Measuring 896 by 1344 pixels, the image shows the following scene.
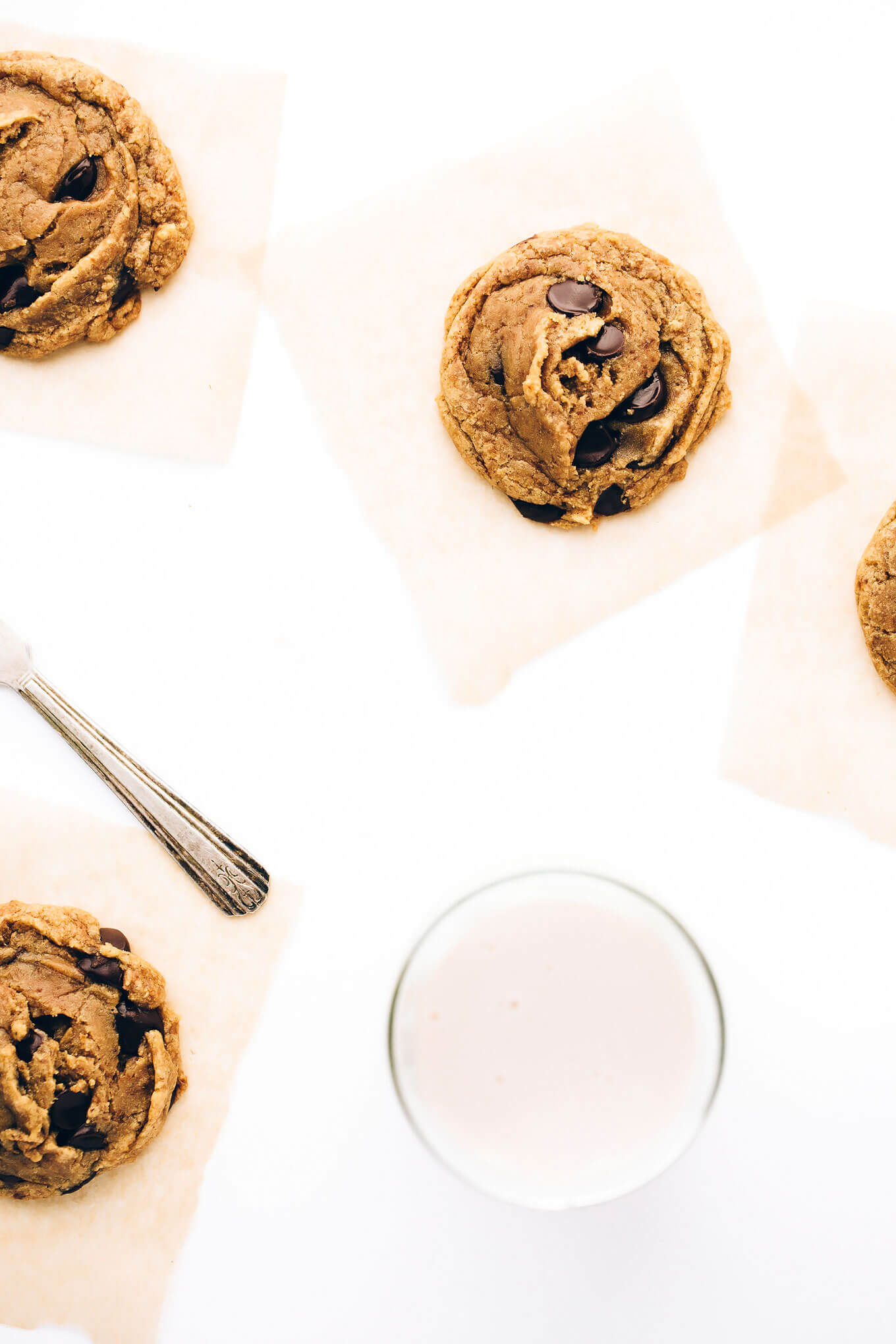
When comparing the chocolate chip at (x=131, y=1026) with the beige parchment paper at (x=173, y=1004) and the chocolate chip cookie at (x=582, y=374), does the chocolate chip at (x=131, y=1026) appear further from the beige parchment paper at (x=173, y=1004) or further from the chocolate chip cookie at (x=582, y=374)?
the chocolate chip cookie at (x=582, y=374)

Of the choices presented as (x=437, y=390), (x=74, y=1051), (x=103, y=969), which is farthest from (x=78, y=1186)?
(x=437, y=390)

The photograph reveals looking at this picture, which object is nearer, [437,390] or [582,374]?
[582,374]

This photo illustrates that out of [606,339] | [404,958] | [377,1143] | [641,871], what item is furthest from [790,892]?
[606,339]

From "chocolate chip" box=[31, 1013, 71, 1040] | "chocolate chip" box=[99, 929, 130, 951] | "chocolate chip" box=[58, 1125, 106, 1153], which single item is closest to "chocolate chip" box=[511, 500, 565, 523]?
"chocolate chip" box=[99, 929, 130, 951]

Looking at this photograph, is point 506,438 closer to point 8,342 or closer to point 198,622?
point 198,622

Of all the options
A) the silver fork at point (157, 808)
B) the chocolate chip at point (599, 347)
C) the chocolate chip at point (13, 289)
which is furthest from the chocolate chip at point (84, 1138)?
the chocolate chip at point (599, 347)

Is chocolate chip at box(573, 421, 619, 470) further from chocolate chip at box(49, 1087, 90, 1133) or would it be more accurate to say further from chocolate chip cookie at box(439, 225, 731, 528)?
chocolate chip at box(49, 1087, 90, 1133)

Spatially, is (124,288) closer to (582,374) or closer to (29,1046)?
(582,374)

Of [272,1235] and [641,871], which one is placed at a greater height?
[641,871]
